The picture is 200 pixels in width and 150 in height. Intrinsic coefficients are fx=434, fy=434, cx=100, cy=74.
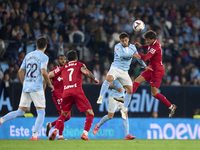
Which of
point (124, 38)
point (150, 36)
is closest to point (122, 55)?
point (124, 38)

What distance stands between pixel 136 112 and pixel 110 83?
493 cm

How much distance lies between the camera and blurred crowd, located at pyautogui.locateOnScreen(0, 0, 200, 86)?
16.8 metres

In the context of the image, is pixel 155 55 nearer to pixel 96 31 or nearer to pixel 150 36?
pixel 150 36

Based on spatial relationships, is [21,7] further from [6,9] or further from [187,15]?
[187,15]

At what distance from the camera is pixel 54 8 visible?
758 inches

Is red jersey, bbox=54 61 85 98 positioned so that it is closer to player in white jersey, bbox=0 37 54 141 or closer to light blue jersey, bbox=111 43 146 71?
player in white jersey, bbox=0 37 54 141

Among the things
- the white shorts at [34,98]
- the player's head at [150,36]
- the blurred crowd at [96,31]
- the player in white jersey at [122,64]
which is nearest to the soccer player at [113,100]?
the player in white jersey at [122,64]

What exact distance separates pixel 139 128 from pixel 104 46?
4.28 m

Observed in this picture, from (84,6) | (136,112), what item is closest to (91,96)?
(136,112)

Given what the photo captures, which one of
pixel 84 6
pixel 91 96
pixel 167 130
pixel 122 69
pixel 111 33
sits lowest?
pixel 167 130

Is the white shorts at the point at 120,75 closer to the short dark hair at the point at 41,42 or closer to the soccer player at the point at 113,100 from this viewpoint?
the soccer player at the point at 113,100

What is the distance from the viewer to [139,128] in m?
15.4

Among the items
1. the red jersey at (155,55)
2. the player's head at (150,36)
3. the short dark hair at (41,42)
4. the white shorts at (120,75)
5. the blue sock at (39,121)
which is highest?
the player's head at (150,36)

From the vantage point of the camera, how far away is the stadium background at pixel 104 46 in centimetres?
1559
